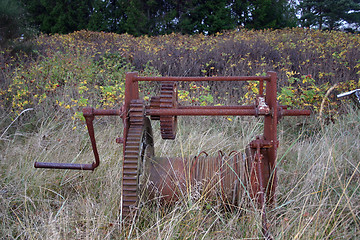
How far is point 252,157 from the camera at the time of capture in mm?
2293

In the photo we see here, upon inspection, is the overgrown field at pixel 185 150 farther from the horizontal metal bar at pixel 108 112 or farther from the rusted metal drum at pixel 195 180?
the horizontal metal bar at pixel 108 112

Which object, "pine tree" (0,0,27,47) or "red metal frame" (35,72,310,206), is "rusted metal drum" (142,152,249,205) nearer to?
"red metal frame" (35,72,310,206)

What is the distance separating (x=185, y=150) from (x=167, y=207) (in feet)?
3.62

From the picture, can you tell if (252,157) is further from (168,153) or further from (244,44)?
(244,44)

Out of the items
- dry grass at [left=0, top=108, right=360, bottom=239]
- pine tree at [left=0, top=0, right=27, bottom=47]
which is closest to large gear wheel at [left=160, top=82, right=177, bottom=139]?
dry grass at [left=0, top=108, right=360, bottom=239]

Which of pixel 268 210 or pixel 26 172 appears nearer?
pixel 268 210

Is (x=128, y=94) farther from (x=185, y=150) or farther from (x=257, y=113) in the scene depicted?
(x=185, y=150)

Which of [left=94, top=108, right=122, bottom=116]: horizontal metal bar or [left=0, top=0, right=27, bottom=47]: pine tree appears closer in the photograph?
[left=94, top=108, right=122, bottom=116]: horizontal metal bar

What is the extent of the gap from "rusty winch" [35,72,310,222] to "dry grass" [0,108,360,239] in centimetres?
12

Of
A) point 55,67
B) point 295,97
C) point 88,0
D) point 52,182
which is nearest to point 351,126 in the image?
point 295,97

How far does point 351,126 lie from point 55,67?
5.07 metres

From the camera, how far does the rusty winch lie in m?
2.09

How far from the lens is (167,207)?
240cm

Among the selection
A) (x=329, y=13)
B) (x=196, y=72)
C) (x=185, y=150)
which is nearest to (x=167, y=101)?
(x=185, y=150)
